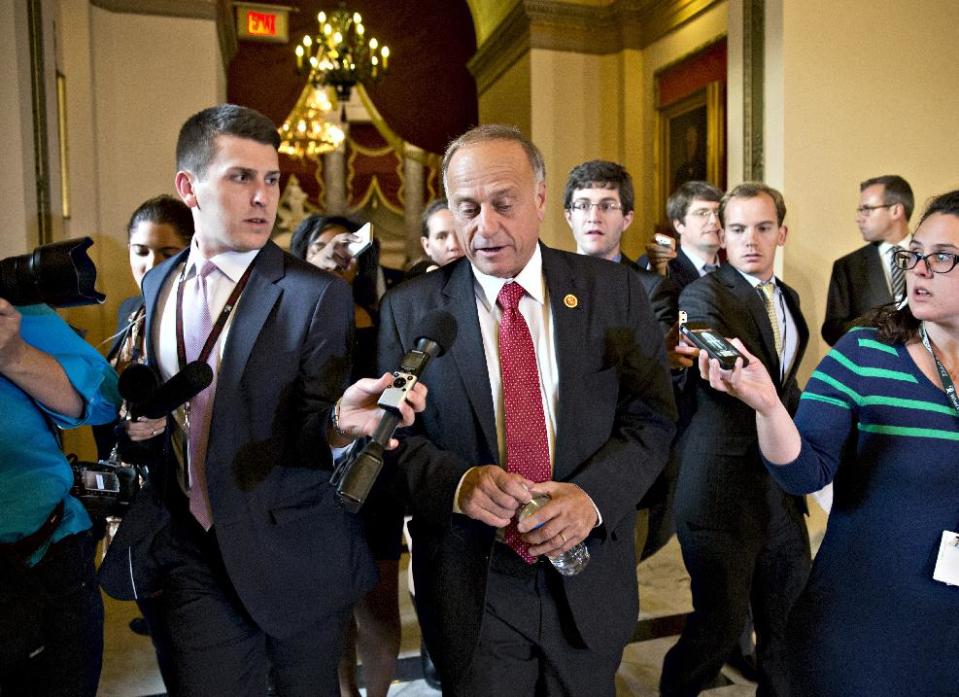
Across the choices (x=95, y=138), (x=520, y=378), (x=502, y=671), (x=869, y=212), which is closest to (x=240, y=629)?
(x=502, y=671)

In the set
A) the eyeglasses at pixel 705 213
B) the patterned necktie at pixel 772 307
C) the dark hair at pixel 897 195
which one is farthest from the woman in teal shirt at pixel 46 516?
the dark hair at pixel 897 195

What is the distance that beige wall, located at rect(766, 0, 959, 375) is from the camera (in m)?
4.88

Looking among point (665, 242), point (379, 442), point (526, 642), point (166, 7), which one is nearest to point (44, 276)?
point (379, 442)

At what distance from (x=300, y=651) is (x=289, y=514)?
0.33 metres

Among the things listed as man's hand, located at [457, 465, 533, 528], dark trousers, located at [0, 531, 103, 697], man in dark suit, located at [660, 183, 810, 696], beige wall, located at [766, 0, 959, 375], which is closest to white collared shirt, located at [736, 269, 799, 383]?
man in dark suit, located at [660, 183, 810, 696]

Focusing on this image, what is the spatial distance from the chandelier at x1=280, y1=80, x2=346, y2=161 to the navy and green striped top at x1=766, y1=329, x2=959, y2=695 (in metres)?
7.92

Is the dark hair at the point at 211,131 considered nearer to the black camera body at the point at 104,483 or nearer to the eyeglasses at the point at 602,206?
the black camera body at the point at 104,483

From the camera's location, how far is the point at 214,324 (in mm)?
1774

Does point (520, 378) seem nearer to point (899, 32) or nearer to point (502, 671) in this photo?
point (502, 671)

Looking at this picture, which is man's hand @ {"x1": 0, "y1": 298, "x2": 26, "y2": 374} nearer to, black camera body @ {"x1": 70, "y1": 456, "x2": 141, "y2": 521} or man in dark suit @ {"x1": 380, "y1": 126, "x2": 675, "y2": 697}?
black camera body @ {"x1": 70, "y1": 456, "x2": 141, "y2": 521}

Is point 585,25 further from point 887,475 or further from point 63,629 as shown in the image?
point 63,629

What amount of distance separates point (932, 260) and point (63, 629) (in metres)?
2.06

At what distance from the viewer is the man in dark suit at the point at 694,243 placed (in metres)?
3.35

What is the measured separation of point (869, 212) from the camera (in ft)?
14.3
